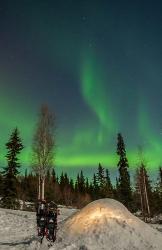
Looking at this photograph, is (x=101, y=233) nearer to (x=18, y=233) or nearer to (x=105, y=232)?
(x=105, y=232)

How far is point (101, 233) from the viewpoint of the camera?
649 inches

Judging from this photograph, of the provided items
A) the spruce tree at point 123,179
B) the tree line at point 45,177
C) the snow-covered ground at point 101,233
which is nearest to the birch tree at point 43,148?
the tree line at point 45,177

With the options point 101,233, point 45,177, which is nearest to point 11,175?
point 45,177

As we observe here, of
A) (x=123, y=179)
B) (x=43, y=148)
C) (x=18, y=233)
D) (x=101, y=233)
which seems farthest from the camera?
(x=123, y=179)

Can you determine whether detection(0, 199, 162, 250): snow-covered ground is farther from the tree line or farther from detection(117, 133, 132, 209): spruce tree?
detection(117, 133, 132, 209): spruce tree

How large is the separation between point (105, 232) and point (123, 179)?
4514cm

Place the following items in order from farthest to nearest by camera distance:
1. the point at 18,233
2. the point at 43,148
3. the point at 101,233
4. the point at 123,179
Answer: the point at 123,179 < the point at 43,148 < the point at 18,233 < the point at 101,233

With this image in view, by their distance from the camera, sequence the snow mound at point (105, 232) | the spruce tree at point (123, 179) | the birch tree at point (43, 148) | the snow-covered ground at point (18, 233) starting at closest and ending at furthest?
the snow mound at point (105, 232) → the snow-covered ground at point (18, 233) → the birch tree at point (43, 148) → the spruce tree at point (123, 179)

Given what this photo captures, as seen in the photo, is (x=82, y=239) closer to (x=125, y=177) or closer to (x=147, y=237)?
(x=147, y=237)

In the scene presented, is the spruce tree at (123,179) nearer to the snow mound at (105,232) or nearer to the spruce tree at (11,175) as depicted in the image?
the spruce tree at (11,175)

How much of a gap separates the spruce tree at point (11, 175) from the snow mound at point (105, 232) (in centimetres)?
2475

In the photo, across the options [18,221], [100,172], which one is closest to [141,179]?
[100,172]

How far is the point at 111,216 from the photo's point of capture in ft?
58.6

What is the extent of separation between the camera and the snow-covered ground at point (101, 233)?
15.7 m
